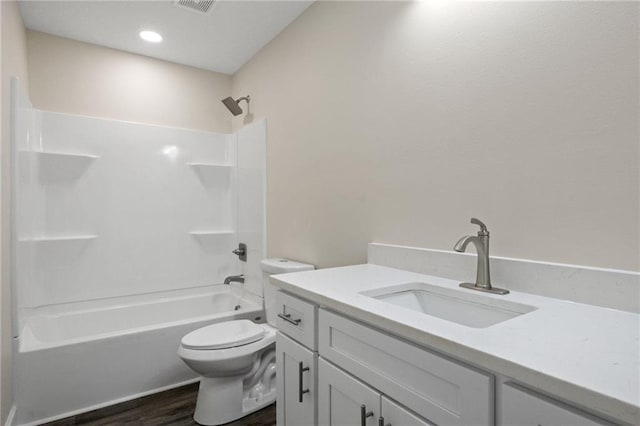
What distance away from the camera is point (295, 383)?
1.29 meters

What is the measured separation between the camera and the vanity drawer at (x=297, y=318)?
121 cm

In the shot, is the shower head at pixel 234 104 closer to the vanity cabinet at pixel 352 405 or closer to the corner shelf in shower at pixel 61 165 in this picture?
the corner shelf in shower at pixel 61 165

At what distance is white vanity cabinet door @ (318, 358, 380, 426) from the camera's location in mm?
954

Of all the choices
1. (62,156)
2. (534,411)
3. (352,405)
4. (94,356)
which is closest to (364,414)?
(352,405)

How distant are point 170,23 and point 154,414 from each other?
8.37ft

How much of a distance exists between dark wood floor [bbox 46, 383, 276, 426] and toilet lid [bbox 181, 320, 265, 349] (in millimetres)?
446

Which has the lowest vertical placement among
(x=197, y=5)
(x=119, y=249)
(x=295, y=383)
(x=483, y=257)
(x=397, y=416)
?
(x=295, y=383)

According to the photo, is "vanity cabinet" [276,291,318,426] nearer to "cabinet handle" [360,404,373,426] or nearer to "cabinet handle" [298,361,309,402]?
"cabinet handle" [298,361,309,402]

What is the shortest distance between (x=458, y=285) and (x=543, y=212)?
367mm

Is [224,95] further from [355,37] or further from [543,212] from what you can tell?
[543,212]

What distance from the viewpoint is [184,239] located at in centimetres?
313

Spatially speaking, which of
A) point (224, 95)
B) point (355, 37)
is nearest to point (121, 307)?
point (224, 95)

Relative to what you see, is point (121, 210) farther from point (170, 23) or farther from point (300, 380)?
point (300, 380)

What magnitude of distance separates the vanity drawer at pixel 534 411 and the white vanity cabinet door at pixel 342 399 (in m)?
0.36
